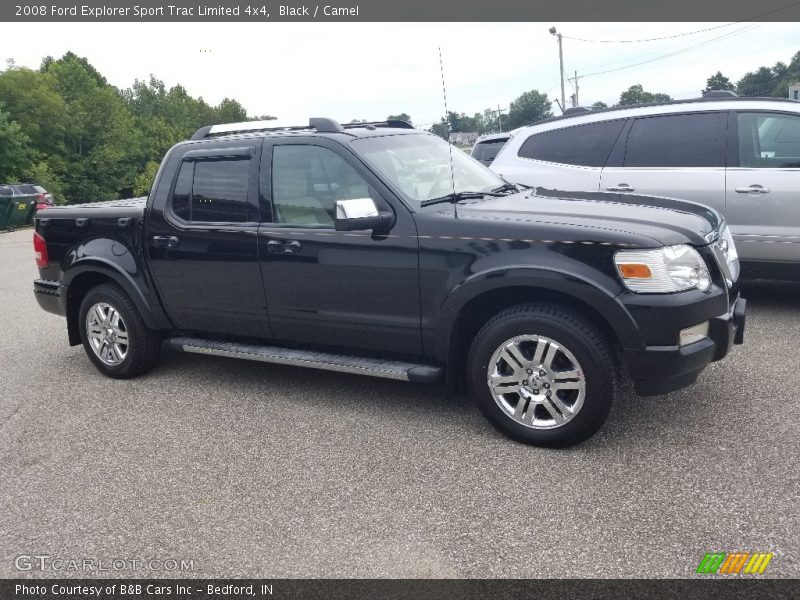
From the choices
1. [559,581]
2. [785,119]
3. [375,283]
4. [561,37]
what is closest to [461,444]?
[375,283]

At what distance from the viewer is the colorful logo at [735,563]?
8.96ft

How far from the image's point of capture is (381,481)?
143 inches

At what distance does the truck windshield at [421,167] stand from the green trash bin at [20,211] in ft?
73.9

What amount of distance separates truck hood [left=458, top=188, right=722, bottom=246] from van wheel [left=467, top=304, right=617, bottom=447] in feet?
1.61

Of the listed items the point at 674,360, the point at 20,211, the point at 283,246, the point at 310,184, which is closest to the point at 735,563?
the point at 674,360

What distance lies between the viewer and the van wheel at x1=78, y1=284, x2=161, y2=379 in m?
5.33

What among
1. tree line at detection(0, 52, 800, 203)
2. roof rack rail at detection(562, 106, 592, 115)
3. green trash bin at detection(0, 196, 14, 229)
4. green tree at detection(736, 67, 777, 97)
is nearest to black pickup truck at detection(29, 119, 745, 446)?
roof rack rail at detection(562, 106, 592, 115)

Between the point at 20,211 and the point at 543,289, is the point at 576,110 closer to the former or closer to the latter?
the point at 543,289

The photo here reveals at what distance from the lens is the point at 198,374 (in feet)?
18.4

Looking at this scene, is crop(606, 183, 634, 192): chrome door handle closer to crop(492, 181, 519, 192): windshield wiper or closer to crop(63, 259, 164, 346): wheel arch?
crop(492, 181, 519, 192): windshield wiper

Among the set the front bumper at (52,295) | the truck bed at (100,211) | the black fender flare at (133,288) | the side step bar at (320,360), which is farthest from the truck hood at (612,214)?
the front bumper at (52,295)

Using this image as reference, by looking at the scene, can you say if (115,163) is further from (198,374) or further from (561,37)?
(198,374)

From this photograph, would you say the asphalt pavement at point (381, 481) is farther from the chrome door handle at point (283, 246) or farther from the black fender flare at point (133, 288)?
the chrome door handle at point (283, 246)

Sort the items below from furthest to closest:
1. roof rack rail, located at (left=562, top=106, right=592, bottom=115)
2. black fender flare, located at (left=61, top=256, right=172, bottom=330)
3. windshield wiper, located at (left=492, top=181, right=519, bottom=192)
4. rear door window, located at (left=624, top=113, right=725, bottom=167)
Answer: roof rack rail, located at (left=562, top=106, right=592, bottom=115), rear door window, located at (left=624, top=113, right=725, bottom=167), black fender flare, located at (left=61, top=256, right=172, bottom=330), windshield wiper, located at (left=492, top=181, right=519, bottom=192)
